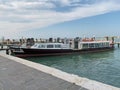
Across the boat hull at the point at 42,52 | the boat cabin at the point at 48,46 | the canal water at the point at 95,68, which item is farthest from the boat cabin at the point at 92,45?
the canal water at the point at 95,68

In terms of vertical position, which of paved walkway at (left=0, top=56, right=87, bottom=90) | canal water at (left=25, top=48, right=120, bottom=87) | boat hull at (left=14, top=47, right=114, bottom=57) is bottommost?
canal water at (left=25, top=48, right=120, bottom=87)

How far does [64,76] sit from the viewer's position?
7328mm

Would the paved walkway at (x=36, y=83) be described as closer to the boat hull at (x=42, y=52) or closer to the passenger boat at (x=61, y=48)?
the boat hull at (x=42, y=52)

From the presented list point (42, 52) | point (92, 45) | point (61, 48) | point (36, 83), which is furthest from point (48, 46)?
point (36, 83)

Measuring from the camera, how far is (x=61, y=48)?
45.2m

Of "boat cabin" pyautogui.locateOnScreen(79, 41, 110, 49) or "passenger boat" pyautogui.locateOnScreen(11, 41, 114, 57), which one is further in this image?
"boat cabin" pyautogui.locateOnScreen(79, 41, 110, 49)

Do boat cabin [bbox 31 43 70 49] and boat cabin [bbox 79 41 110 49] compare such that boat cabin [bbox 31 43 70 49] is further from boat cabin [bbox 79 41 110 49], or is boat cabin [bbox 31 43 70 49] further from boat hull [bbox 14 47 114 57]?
boat cabin [bbox 79 41 110 49]

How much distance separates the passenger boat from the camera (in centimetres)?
4181

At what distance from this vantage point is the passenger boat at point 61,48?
41812 mm

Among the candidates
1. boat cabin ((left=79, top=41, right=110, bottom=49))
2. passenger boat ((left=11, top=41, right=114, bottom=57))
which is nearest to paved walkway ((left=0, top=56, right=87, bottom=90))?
passenger boat ((left=11, top=41, right=114, bottom=57))

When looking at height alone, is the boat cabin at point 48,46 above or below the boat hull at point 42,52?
above

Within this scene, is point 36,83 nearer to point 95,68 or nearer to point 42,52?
point 95,68

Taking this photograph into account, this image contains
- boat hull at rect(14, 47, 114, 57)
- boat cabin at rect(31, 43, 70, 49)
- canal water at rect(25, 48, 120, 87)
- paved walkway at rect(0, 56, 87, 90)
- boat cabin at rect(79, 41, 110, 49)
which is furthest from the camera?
boat cabin at rect(79, 41, 110, 49)

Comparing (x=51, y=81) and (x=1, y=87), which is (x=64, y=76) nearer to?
(x=51, y=81)
